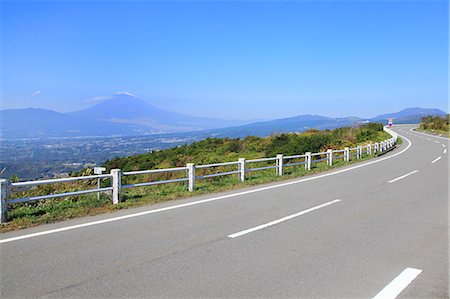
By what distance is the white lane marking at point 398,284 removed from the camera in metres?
3.92

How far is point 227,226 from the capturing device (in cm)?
677

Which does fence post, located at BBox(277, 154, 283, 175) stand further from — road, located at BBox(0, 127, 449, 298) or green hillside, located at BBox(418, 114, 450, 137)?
green hillside, located at BBox(418, 114, 450, 137)

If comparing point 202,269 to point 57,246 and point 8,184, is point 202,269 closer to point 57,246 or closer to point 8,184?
point 57,246

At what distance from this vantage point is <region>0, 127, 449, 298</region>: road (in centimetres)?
406

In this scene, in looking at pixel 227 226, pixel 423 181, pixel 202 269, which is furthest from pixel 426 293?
pixel 423 181

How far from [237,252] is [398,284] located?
210cm

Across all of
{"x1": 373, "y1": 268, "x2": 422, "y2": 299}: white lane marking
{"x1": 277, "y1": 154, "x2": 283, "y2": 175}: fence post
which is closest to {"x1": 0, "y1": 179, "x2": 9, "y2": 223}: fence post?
{"x1": 373, "y1": 268, "x2": 422, "y2": 299}: white lane marking

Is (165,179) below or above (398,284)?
below

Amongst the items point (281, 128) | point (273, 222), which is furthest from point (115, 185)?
point (281, 128)

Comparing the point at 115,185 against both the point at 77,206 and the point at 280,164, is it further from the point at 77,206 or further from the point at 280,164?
the point at 280,164

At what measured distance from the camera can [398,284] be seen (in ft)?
13.8

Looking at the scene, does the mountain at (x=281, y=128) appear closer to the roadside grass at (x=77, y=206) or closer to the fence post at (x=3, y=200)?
the roadside grass at (x=77, y=206)

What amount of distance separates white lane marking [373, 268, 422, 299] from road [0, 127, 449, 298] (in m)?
0.01

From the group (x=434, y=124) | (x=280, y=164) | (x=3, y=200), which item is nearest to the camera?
(x=3, y=200)
